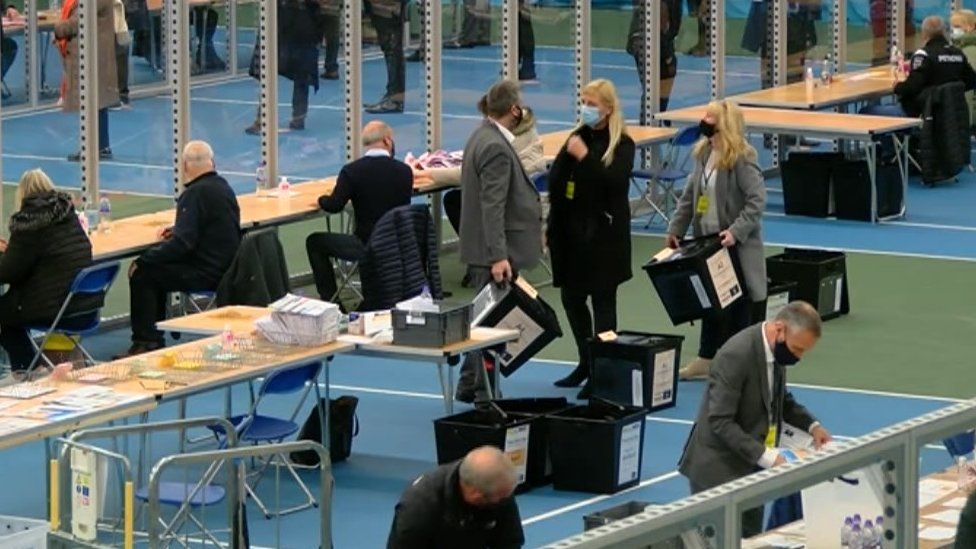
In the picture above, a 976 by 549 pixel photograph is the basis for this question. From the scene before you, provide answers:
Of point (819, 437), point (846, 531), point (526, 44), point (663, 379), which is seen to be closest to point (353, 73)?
point (526, 44)

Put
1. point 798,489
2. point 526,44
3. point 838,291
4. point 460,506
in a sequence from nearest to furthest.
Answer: point 798,489 → point 460,506 → point 838,291 → point 526,44

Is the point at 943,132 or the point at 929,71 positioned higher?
the point at 929,71

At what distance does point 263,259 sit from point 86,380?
299 centimetres

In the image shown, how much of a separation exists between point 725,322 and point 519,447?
2.47 metres

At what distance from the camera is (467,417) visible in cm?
1216

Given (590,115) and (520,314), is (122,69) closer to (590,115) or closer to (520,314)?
(590,115)

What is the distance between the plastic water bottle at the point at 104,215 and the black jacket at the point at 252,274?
1382 millimetres

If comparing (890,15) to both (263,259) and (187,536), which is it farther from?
(187,536)

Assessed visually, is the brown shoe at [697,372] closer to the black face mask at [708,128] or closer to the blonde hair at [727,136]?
the blonde hair at [727,136]

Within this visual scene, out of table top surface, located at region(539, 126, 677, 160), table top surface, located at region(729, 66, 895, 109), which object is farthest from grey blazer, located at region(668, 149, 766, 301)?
table top surface, located at region(729, 66, 895, 109)

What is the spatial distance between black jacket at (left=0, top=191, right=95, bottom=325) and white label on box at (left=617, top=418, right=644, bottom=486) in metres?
3.55

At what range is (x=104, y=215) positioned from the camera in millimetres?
15695

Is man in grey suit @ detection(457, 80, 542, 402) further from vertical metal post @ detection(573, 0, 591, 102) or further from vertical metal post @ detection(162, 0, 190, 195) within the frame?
vertical metal post @ detection(573, 0, 591, 102)

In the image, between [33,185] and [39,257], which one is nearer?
[33,185]
